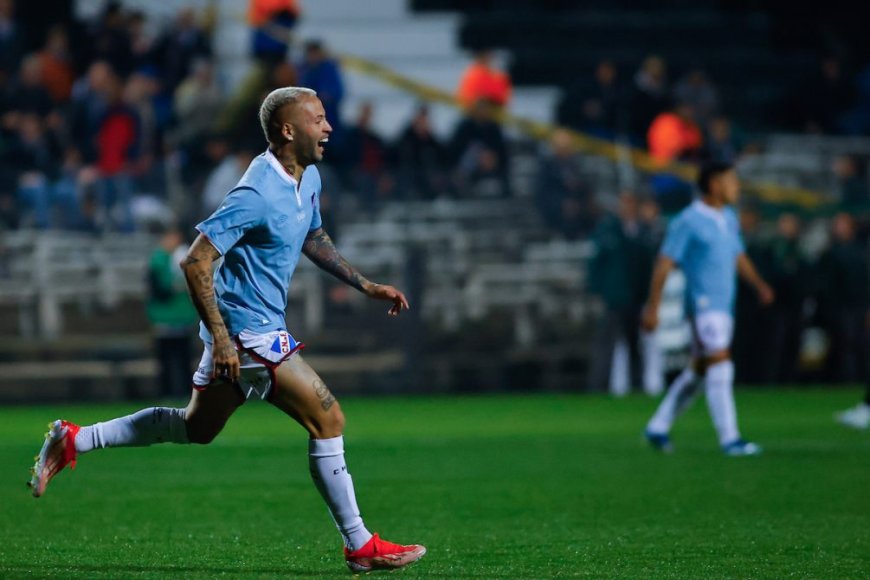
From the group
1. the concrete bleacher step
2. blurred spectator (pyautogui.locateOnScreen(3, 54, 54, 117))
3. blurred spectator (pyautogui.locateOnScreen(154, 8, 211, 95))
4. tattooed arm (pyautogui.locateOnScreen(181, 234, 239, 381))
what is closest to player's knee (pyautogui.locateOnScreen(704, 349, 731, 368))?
tattooed arm (pyautogui.locateOnScreen(181, 234, 239, 381))

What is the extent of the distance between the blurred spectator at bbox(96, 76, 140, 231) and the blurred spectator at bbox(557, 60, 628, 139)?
20.6 ft

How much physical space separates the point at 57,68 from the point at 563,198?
6961mm

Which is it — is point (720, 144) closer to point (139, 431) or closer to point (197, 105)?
point (197, 105)

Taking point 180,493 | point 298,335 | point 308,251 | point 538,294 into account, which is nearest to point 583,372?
point 538,294

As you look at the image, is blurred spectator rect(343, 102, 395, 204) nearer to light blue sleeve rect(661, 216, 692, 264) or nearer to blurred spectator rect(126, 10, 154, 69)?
blurred spectator rect(126, 10, 154, 69)

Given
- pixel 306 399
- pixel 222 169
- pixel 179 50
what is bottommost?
pixel 306 399

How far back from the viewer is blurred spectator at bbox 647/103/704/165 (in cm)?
2342

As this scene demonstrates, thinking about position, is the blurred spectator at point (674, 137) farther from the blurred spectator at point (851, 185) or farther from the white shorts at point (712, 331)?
the white shorts at point (712, 331)

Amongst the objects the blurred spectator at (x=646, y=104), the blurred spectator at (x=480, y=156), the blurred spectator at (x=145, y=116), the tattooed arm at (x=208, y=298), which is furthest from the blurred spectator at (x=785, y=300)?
the tattooed arm at (x=208, y=298)

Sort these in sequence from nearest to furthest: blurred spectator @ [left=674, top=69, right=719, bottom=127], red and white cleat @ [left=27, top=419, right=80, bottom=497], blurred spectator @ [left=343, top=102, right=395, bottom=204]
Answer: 1. red and white cleat @ [left=27, top=419, right=80, bottom=497]
2. blurred spectator @ [left=343, top=102, right=395, bottom=204]
3. blurred spectator @ [left=674, top=69, right=719, bottom=127]

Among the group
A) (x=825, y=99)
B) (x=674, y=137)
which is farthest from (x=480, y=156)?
(x=825, y=99)

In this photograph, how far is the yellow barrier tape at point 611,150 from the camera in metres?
22.8

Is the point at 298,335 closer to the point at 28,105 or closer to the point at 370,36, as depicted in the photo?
the point at 28,105

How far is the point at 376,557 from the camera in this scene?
7379 millimetres
